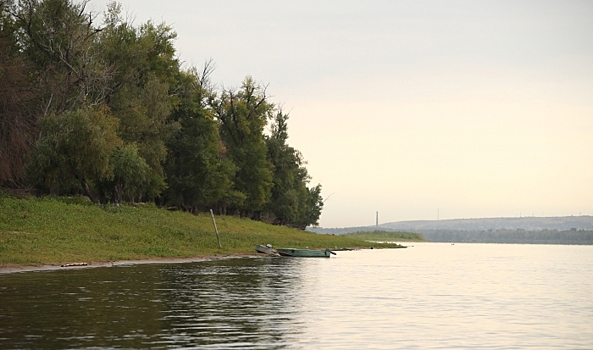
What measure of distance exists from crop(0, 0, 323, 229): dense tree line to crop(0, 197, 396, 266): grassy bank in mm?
4331

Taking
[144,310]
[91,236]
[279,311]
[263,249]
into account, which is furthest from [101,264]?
[263,249]

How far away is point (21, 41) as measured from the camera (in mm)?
79688

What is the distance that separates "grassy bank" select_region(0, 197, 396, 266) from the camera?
4678 cm

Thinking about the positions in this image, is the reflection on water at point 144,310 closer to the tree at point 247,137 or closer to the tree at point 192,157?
the tree at point 192,157

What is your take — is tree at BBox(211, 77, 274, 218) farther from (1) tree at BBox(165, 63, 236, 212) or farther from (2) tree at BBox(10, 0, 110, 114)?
(2) tree at BBox(10, 0, 110, 114)

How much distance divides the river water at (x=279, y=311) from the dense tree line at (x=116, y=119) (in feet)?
90.6

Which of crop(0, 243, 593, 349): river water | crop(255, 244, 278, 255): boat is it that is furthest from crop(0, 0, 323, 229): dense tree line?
crop(0, 243, 593, 349): river water

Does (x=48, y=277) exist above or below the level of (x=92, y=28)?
below

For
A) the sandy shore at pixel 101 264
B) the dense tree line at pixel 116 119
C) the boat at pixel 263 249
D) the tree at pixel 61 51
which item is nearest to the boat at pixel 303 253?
the boat at pixel 263 249

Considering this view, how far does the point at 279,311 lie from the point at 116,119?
2024 inches

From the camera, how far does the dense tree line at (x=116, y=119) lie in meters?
69.2

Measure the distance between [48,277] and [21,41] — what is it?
160 feet

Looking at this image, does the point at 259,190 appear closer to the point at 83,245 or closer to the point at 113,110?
the point at 113,110

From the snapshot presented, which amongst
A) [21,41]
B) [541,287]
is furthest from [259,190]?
[541,287]
